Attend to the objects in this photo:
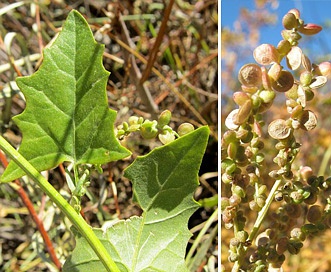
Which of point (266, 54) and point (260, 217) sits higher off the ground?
point (266, 54)

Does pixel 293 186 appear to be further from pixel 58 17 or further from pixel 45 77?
pixel 58 17

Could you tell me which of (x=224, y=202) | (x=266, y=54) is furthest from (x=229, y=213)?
(x=266, y=54)

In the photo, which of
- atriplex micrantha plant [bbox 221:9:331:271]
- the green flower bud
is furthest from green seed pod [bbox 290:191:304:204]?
the green flower bud

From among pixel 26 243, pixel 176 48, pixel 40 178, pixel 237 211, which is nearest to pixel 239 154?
pixel 237 211

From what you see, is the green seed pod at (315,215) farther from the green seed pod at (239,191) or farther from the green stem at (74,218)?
the green stem at (74,218)

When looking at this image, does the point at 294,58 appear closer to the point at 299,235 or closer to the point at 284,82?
the point at 284,82

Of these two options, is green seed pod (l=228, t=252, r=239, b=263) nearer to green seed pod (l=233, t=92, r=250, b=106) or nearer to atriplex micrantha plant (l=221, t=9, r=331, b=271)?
atriplex micrantha plant (l=221, t=9, r=331, b=271)
